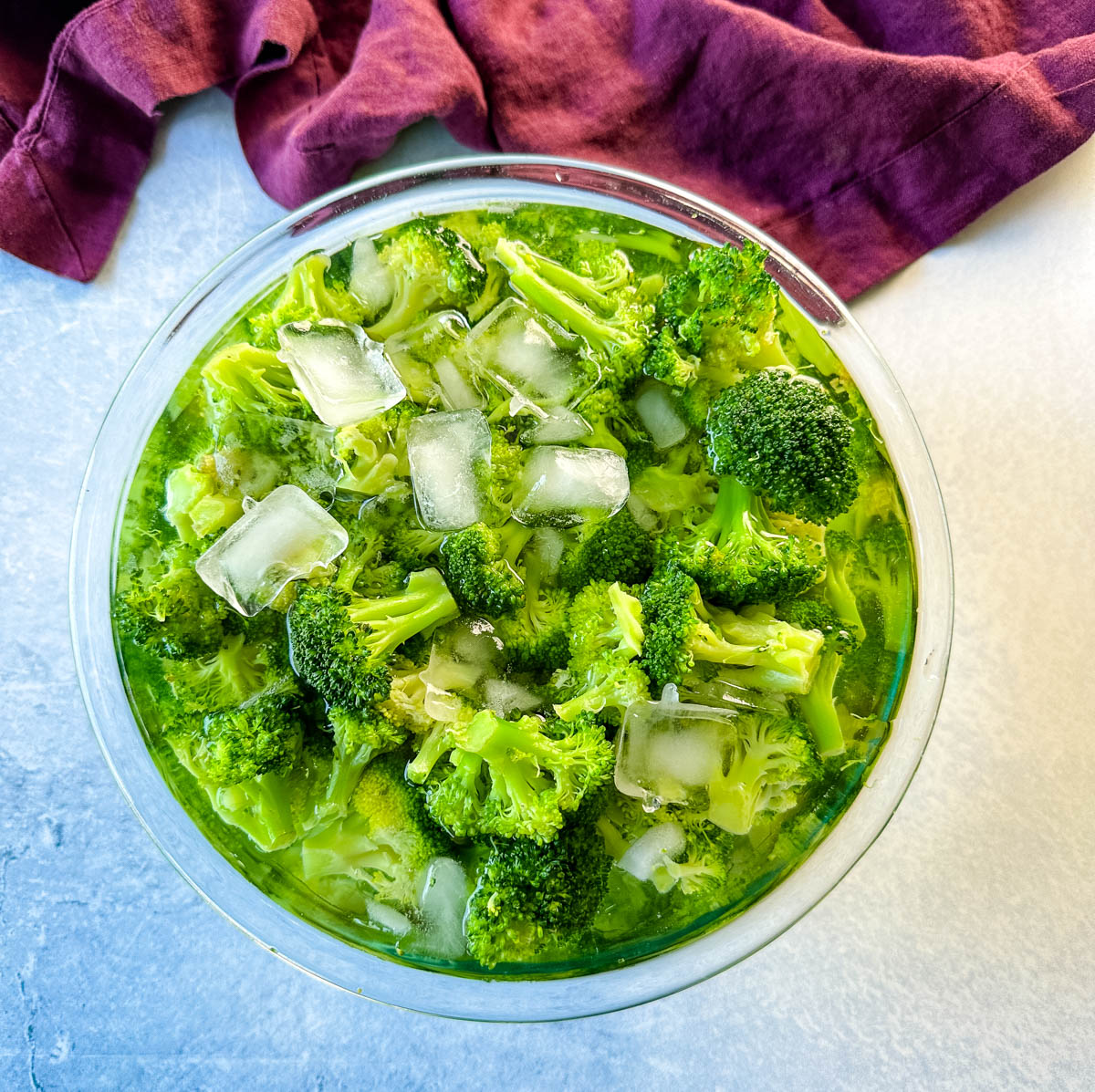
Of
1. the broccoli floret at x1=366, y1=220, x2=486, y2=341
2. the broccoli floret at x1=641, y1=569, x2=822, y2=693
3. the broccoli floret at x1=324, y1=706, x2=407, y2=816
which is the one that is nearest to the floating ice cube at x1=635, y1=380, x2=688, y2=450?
the broccoli floret at x1=641, y1=569, x2=822, y2=693

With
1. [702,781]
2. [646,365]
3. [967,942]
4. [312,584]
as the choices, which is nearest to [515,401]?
[646,365]

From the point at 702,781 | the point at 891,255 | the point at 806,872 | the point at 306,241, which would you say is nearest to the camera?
the point at 702,781

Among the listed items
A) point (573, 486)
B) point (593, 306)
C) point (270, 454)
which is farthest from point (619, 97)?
point (270, 454)

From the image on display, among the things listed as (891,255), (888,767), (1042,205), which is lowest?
(888,767)

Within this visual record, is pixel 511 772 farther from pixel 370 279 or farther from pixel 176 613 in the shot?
pixel 370 279

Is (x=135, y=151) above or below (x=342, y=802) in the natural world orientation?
above

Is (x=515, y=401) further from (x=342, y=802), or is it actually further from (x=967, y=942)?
(x=967, y=942)

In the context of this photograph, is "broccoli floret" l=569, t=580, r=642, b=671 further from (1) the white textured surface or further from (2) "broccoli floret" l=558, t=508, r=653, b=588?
(1) the white textured surface
